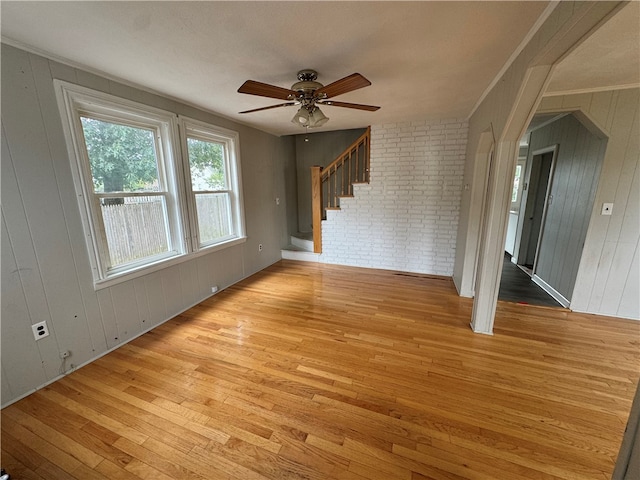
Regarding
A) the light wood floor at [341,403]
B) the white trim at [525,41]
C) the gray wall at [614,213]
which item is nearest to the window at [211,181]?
the light wood floor at [341,403]

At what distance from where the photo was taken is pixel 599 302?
2867mm

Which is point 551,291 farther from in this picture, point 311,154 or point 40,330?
point 40,330

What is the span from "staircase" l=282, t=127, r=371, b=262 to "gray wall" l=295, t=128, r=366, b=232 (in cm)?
36

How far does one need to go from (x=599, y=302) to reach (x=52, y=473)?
16.1 feet

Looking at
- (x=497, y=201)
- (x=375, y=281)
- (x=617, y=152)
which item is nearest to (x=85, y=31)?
(x=497, y=201)

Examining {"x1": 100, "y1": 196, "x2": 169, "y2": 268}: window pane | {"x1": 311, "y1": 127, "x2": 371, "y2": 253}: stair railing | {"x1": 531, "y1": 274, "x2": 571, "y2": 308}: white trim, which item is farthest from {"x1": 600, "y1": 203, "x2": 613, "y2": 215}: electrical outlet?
{"x1": 100, "y1": 196, "x2": 169, "y2": 268}: window pane

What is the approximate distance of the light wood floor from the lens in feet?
4.48

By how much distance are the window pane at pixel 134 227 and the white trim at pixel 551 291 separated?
4867 millimetres

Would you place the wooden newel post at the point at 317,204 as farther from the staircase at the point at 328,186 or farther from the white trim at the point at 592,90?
the white trim at the point at 592,90

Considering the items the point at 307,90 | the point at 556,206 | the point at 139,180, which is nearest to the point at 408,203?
the point at 556,206

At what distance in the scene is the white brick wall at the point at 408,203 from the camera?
3.92 meters

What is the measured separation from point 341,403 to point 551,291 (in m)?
3.57

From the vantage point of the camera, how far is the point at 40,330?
6.10 feet

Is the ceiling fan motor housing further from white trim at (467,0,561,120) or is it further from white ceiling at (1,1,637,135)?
white trim at (467,0,561,120)
